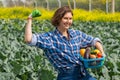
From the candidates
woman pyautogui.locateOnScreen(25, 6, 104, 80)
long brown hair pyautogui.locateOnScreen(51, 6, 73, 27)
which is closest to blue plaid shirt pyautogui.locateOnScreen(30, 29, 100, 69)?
woman pyautogui.locateOnScreen(25, 6, 104, 80)

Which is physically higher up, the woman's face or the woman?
the woman's face

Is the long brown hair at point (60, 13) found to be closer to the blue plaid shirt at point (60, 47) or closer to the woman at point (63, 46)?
the woman at point (63, 46)

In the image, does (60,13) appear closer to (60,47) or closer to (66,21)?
(66,21)

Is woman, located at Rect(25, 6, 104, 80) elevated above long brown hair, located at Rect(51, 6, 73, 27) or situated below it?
below

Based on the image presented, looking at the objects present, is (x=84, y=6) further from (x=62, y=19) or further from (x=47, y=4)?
(x=62, y=19)

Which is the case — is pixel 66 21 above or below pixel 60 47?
above

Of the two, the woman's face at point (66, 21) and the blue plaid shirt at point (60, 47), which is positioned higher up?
the woman's face at point (66, 21)

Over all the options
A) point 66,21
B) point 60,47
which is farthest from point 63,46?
point 66,21

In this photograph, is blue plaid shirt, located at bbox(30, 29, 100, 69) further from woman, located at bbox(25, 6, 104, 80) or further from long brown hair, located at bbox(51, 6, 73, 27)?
long brown hair, located at bbox(51, 6, 73, 27)

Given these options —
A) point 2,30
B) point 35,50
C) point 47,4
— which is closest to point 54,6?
point 47,4

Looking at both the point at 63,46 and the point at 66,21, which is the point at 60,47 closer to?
the point at 63,46

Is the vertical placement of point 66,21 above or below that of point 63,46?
above

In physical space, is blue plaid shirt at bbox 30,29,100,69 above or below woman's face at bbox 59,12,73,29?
below

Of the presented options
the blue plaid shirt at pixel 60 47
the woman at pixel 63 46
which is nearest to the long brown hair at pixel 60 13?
the woman at pixel 63 46
